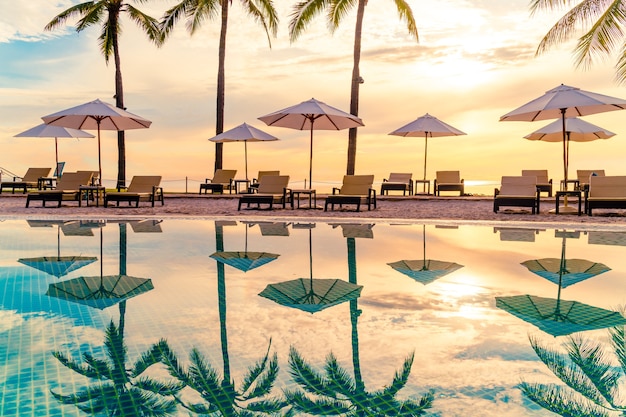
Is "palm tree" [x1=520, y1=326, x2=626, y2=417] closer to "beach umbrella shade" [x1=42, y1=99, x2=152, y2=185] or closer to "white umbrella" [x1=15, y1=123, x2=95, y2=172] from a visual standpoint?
"beach umbrella shade" [x1=42, y1=99, x2=152, y2=185]

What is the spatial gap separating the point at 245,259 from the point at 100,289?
2.26 meters

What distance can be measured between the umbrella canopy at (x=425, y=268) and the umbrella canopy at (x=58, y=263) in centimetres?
400

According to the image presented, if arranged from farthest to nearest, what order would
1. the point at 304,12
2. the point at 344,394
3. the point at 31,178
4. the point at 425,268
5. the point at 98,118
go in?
the point at 31,178 → the point at 304,12 → the point at 98,118 → the point at 425,268 → the point at 344,394

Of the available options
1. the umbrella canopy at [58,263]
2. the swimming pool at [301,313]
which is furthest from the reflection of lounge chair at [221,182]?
the umbrella canopy at [58,263]

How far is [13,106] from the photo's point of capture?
865 inches

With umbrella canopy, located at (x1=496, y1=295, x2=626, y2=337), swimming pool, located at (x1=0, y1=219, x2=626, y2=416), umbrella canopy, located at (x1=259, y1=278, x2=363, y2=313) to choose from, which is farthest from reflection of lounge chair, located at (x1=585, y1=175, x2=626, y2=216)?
umbrella canopy, located at (x1=259, y1=278, x2=363, y2=313)

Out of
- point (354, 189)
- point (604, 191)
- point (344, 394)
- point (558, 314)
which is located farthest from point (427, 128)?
point (344, 394)

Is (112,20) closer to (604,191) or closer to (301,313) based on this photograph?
(604,191)

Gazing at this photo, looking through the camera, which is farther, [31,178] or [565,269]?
[31,178]

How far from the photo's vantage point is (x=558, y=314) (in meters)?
4.94

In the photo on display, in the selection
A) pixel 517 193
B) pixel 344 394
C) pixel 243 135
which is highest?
pixel 243 135

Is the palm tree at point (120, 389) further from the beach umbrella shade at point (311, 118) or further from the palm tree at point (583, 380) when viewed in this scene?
the beach umbrella shade at point (311, 118)

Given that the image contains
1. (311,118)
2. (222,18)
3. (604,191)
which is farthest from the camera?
(222,18)

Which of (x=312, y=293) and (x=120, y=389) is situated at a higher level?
(x=312, y=293)
